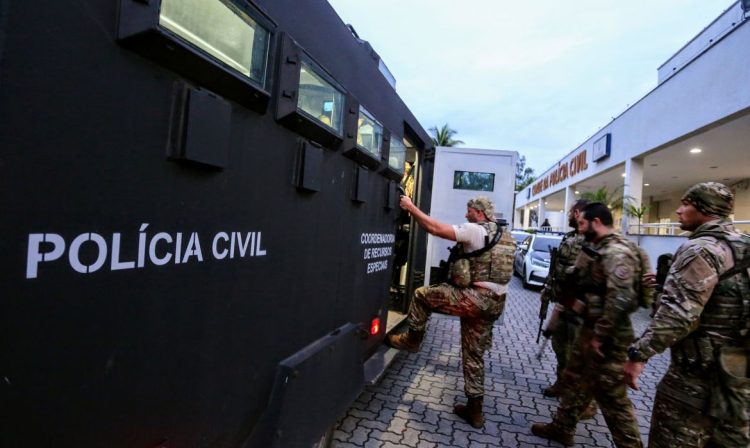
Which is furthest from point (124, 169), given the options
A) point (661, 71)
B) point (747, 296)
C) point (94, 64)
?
point (661, 71)

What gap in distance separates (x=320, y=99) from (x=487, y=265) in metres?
2.01

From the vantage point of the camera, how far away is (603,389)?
2.68m

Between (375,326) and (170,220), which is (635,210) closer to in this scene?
(375,326)

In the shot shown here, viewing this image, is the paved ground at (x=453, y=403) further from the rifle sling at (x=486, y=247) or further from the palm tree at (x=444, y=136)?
the palm tree at (x=444, y=136)

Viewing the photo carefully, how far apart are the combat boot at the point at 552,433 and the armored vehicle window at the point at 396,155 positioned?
2270 millimetres

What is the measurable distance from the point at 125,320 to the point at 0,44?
2.22 feet

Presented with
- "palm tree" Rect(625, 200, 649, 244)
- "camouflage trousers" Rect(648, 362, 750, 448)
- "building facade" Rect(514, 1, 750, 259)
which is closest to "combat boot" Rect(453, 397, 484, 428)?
"camouflage trousers" Rect(648, 362, 750, 448)

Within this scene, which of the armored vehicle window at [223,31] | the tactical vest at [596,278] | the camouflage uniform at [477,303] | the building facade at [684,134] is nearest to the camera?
the armored vehicle window at [223,31]

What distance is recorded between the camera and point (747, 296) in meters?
2.06

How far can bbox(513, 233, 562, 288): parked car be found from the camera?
34.8 ft

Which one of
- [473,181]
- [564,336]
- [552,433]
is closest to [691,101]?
[473,181]

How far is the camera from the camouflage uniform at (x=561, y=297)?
11.6 ft

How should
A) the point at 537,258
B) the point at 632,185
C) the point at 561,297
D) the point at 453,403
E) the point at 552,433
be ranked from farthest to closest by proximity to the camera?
the point at 632,185
the point at 537,258
the point at 453,403
the point at 561,297
the point at 552,433

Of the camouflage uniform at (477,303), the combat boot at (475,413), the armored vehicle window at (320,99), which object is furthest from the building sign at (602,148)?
the armored vehicle window at (320,99)
